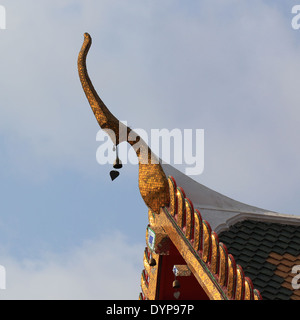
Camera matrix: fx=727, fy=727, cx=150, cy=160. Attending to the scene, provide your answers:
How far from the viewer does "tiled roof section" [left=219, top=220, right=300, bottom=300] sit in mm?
12578

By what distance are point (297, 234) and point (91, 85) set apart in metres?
5.26

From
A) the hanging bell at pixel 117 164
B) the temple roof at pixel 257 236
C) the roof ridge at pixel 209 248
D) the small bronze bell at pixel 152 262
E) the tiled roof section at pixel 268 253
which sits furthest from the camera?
the small bronze bell at pixel 152 262

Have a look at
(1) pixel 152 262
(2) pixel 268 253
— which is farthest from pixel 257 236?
(1) pixel 152 262

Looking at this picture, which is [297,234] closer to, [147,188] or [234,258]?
[234,258]

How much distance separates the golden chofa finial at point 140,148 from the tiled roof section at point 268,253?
1.52m

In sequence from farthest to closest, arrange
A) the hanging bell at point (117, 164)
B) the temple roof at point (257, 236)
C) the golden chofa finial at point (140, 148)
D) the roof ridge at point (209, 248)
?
1. the hanging bell at point (117, 164)
2. the golden chofa finial at point (140, 148)
3. the temple roof at point (257, 236)
4. the roof ridge at point (209, 248)

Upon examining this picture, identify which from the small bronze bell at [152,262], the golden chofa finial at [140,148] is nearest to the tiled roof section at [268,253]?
the golden chofa finial at [140,148]

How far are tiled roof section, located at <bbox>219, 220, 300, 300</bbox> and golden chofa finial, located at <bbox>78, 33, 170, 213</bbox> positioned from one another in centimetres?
152

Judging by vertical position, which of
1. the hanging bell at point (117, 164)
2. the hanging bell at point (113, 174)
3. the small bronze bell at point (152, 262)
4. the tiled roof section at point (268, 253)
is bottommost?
the small bronze bell at point (152, 262)

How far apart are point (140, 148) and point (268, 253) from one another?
136 inches

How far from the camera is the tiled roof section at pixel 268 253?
495 inches

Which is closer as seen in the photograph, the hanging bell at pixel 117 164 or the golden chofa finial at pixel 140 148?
the golden chofa finial at pixel 140 148

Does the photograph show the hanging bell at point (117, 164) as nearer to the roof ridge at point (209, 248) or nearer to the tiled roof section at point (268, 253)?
the roof ridge at point (209, 248)
